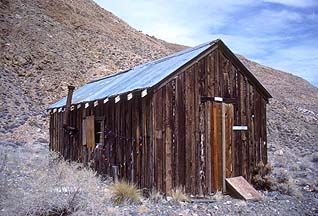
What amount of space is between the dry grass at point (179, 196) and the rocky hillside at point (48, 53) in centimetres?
1522

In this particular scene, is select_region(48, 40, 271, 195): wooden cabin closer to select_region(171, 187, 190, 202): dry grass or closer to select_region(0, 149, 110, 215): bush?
select_region(171, 187, 190, 202): dry grass

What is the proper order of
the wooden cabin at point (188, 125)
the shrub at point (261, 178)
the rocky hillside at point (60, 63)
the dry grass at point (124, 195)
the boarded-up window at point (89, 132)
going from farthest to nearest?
the rocky hillside at point (60, 63) → the boarded-up window at point (89, 132) → the shrub at point (261, 178) → the wooden cabin at point (188, 125) → the dry grass at point (124, 195)

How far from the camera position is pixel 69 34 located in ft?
118

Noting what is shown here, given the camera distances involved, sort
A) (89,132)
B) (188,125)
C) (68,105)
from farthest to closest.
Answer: (68,105) < (89,132) < (188,125)

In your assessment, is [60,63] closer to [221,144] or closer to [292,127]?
[292,127]

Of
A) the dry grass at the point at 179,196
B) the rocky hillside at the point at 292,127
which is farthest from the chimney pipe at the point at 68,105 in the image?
the rocky hillside at the point at 292,127

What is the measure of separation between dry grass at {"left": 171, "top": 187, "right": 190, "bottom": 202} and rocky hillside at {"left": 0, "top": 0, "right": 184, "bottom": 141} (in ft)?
49.9

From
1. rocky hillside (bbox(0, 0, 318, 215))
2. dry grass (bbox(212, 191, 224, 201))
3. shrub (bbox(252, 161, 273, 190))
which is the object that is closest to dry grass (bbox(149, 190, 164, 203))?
dry grass (bbox(212, 191, 224, 201))

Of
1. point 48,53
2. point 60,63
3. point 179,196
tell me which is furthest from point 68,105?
point 48,53

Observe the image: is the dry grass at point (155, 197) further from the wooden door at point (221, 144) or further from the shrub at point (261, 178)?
the shrub at point (261, 178)

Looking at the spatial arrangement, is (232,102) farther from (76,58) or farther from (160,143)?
(76,58)

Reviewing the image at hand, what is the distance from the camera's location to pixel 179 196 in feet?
30.3

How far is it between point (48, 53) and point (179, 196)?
25491 mm

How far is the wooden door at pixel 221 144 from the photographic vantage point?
10.5m
